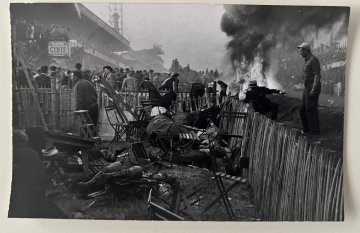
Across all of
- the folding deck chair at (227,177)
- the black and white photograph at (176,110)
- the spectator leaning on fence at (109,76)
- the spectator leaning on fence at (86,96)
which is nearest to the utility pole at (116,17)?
the black and white photograph at (176,110)

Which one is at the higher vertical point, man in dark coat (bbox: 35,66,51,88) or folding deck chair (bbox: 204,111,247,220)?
man in dark coat (bbox: 35,66,51,88)

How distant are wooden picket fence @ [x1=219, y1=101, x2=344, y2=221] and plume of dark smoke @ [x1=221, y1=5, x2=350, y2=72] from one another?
0.29 m

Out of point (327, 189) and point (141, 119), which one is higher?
point (141, 119)

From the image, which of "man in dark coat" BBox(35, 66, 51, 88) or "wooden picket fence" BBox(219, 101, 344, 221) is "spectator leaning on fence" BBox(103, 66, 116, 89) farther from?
"wooden picket fence" BBox(219, 101, 344, 221)

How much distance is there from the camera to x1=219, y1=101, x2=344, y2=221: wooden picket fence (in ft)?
8.13

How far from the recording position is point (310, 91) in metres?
2.56


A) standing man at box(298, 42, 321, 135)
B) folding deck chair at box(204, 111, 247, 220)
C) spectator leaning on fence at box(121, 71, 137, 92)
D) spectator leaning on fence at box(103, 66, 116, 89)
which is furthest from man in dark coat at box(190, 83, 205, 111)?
standing man at box(298, 42, 321, 135)

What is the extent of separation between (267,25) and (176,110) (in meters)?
0.64

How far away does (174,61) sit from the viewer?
2.56 meters

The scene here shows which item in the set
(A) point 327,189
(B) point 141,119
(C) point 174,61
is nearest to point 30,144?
(B) point 141,119

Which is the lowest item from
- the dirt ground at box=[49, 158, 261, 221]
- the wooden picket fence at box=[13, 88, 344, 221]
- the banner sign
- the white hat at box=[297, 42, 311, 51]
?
the dirt ground at box=[49, 158, 261, 221]

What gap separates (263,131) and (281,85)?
0.26 metres

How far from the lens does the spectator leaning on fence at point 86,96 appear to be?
260 centimetres

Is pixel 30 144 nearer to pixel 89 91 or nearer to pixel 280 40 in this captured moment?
pixel 89 91
